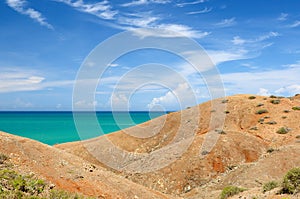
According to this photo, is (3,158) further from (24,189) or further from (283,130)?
(283,130)

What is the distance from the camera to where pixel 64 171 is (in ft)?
59.0

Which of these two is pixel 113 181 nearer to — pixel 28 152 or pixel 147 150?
pixel 28 152

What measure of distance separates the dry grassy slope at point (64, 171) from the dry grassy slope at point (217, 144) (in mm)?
8120

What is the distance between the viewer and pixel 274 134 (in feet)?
112

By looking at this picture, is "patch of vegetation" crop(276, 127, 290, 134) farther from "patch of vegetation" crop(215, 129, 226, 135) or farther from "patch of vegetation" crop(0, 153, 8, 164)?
"patch of vegetation" crop(0, 153, 8, 164)

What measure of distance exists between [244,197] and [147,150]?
23280 millimetres

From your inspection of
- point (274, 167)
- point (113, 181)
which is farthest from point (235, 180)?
point (113, 181)

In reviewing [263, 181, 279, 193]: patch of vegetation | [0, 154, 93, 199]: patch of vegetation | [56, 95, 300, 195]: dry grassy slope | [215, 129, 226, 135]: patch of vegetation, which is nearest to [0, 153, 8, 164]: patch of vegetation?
[0, 154, 93, 199]: patch of vegetation

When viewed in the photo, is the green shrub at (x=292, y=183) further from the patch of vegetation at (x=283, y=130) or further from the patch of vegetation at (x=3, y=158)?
the patch of vegetation at (x=283, y=130)

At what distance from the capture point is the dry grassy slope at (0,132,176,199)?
16719 mm

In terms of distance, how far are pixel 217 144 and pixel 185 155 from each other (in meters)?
3.60

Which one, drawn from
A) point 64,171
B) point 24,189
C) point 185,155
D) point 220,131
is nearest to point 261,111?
point 220,131

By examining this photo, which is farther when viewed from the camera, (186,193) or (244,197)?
(186,193)

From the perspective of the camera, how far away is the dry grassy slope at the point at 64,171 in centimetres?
1672
